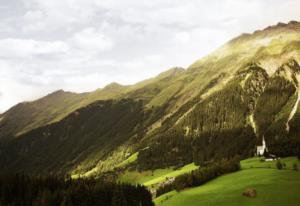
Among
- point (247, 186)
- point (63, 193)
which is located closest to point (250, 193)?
point (247, 186)

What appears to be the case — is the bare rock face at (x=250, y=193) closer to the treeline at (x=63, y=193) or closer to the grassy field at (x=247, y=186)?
the grassy field at (x=247, y=186)

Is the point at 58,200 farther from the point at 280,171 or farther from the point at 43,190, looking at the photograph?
the point at 280,171

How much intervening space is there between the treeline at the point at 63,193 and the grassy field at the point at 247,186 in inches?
548

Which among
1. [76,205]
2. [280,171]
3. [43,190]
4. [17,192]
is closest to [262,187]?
[280,171]

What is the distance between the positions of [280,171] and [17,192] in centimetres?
10679

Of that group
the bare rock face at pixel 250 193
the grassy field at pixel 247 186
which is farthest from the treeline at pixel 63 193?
the bare rock face at pixel 250 193

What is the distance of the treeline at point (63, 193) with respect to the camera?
15550 cm

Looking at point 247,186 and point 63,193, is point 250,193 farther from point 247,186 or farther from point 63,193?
point 63,193

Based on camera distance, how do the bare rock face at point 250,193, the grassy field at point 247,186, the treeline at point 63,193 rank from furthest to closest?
the treeline at point 63,193 < the bare rock face at point 250,193 < the grassy field at point 247,186

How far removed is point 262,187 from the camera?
152 metres

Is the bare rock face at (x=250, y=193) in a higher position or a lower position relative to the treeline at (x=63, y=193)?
lower

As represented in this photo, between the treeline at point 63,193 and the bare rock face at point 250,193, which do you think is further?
the treeline at point 63,193

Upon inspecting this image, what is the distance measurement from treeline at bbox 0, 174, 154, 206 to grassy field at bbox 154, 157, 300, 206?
13.9 meters

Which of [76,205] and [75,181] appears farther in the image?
[75,181]
